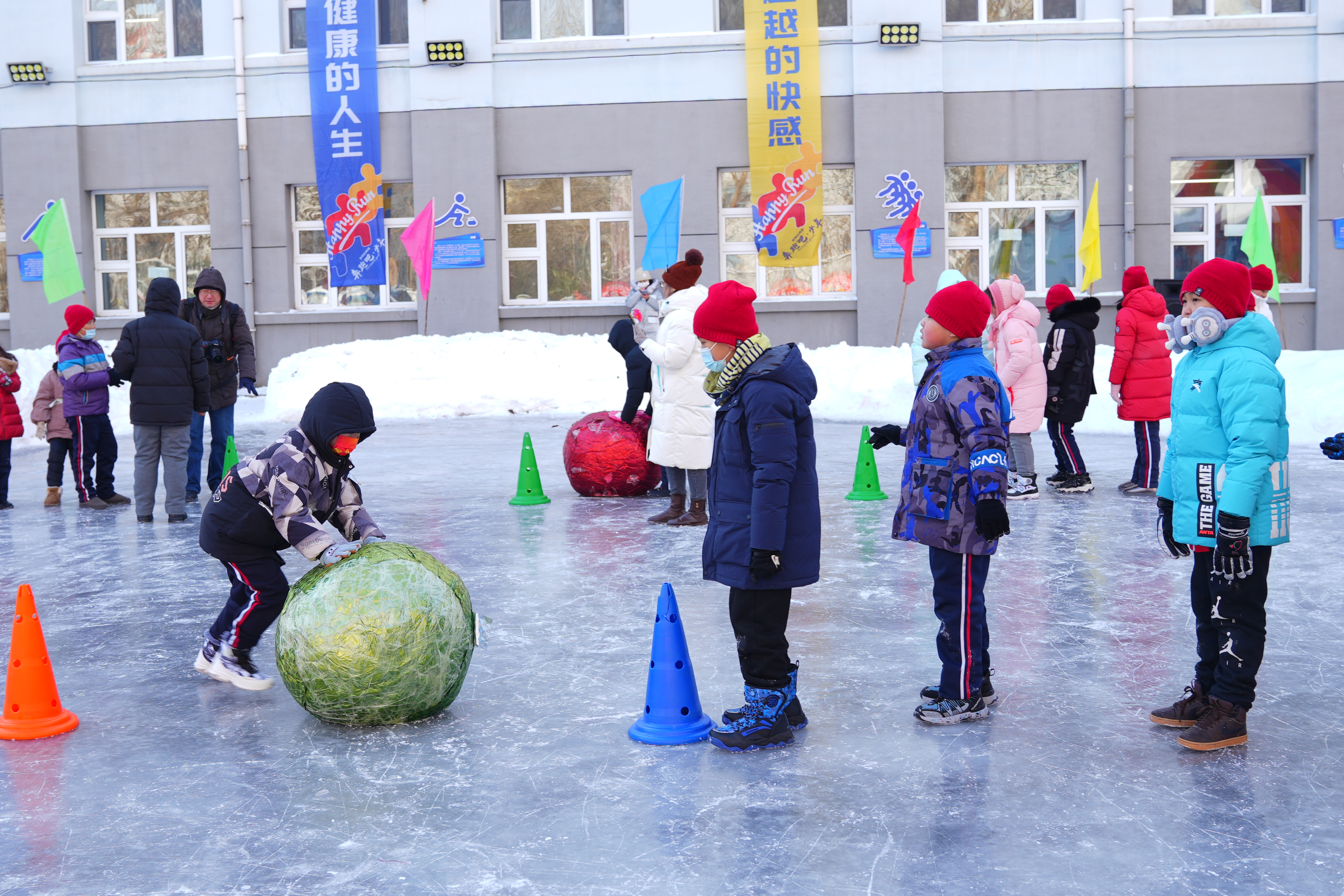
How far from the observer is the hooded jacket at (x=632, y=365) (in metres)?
10.3

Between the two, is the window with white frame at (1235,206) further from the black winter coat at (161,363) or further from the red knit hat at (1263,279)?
the black winter coat at (161,363)

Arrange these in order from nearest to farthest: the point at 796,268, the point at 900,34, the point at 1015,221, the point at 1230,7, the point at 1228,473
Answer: the point at 1228,473, the point at 900,34, the point at 1230,7, the point at 1015,221, the point at 796,268

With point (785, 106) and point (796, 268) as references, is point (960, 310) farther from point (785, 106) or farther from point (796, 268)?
point (796, 268)

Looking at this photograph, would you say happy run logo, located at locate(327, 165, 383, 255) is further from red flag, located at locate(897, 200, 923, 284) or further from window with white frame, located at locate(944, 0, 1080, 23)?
window with white frame, located at locate(944, 0, 1080, 23)

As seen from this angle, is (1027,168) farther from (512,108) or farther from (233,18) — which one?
(233,18)

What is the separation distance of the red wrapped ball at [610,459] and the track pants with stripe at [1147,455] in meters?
3.87

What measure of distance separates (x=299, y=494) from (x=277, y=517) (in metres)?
0.12

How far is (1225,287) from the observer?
4438 millimetres

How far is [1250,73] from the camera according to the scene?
793 inches

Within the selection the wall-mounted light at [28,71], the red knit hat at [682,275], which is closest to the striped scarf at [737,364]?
the red knit hat at [682,275]

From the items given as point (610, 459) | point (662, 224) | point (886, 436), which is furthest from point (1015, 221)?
point (886, 436)

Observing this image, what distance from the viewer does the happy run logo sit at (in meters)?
21.1

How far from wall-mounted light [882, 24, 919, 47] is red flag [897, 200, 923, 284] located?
99.2 inches

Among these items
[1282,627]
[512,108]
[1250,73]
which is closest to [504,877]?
[1282,627]
